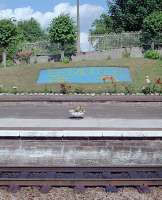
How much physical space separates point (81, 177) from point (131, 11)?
4801 cm

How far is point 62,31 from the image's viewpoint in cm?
4259

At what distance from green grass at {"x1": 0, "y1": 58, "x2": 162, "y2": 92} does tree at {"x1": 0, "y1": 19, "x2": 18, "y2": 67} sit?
7.88 metres

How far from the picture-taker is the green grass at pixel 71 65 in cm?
2919

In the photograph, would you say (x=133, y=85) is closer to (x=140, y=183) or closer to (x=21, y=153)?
(x=21, y=153)

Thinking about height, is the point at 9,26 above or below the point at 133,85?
above

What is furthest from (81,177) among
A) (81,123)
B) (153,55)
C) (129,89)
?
(153,55)

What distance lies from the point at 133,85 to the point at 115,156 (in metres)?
17.2

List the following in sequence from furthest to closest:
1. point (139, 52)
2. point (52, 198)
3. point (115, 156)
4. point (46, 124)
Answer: point (139, 52), point (46, 124), point (115, 156), point (52, 198)

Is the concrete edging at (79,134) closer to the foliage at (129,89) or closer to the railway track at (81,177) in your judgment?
the railway track at (81,177)

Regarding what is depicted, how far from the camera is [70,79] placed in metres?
31.3

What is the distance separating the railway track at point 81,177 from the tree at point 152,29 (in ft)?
107

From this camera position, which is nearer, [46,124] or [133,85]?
[46,124]

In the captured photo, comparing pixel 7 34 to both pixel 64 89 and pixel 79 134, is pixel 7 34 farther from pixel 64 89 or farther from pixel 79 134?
pixel 79 134

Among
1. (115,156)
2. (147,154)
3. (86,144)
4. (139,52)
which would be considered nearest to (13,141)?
(86,144)
